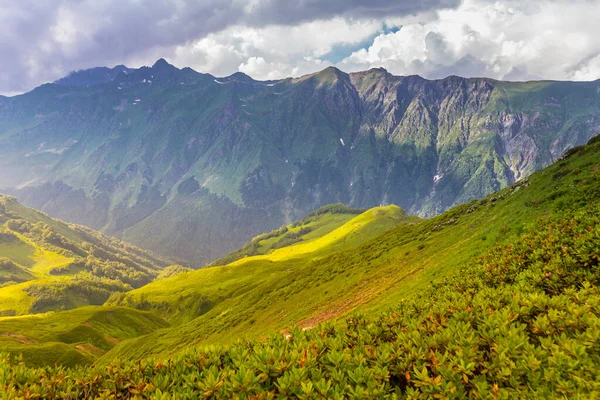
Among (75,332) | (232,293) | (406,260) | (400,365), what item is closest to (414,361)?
(400,365)

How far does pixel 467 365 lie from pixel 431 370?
91cm

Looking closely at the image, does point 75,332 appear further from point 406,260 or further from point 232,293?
point 406,260

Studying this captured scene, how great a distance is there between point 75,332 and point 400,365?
13790 centimetres

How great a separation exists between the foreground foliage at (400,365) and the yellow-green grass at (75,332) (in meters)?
94.7

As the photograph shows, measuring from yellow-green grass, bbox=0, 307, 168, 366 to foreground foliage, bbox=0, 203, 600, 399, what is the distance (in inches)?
3729

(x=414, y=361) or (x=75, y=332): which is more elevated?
(x=414, y=361)

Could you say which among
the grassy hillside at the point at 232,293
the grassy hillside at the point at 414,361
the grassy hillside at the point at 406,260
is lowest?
the grassy hillside at the point at 232,293

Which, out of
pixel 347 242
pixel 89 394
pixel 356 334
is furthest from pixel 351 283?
pixel 347 242

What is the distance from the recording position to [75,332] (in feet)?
372

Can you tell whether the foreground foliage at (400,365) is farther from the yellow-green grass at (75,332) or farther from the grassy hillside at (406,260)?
the yellow-green grass at (75,332)

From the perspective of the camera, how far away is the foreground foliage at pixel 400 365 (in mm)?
7184

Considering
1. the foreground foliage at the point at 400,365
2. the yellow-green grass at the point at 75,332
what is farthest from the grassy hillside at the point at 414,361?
the yellow-green grass at the point at 75,332

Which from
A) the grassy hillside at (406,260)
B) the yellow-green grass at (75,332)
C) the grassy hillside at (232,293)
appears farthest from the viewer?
the yellow-green grass at (75,332)

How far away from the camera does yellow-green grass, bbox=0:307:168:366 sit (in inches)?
3374
